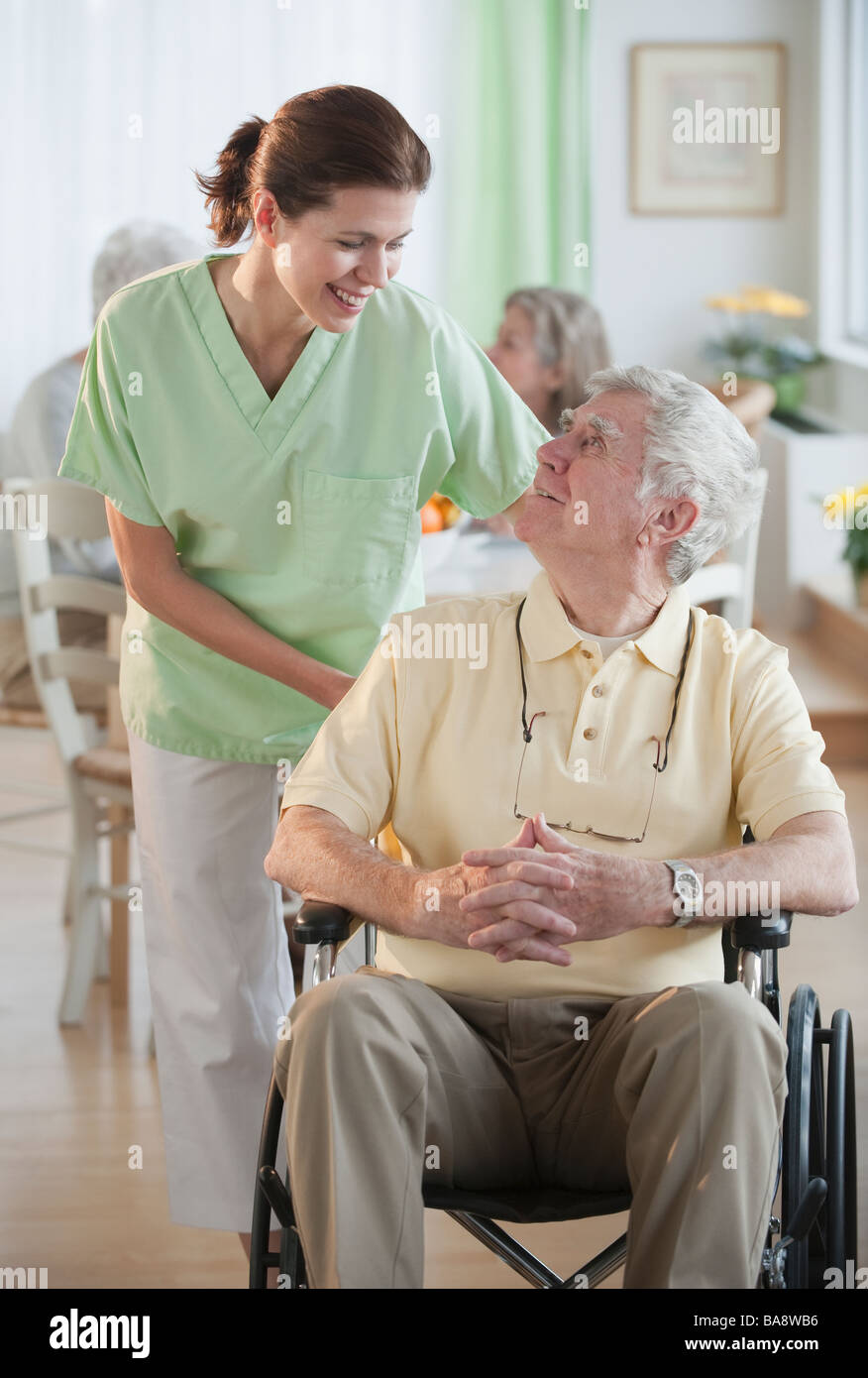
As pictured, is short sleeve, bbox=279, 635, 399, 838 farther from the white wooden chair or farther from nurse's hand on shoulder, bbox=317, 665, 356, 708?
the white wooden chair

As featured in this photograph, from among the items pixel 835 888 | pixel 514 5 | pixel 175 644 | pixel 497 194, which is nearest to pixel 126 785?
pixel 175 644

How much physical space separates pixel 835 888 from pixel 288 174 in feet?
3.03

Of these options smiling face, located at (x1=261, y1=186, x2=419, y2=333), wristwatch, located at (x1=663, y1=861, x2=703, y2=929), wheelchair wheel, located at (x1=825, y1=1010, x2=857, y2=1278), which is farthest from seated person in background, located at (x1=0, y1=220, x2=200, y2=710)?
wheelchair wheel, located at (x1=825, y1=1010, x2=857, y2=1278)

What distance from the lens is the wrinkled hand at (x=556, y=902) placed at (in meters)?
1.51

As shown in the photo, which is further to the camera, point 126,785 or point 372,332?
point 126,785

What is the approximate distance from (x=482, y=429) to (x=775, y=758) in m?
0.57

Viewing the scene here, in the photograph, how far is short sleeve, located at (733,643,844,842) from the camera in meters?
1.62

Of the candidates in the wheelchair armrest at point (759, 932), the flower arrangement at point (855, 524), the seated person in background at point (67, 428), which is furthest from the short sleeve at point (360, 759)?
the flower arrangement at point (855, 524)

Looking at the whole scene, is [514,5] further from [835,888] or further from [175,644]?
[835,888]

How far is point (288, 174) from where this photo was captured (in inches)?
66.1

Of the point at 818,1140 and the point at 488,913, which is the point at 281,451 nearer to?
the point at 488,913

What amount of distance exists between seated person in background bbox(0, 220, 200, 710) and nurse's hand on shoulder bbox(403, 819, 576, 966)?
167 centimetres
